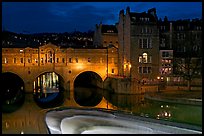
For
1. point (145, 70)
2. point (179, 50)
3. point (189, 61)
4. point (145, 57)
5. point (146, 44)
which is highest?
point (146, 44)

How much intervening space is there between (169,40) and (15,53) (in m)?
20.0

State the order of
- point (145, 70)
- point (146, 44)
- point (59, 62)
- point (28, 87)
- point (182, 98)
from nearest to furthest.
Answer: point (182, 98)
point (28, 87)
point (145, 70)
point (146, 44)
point (59, 62)

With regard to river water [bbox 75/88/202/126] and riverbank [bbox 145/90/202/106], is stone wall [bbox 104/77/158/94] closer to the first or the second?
river water [bbox 75/88/202/126]

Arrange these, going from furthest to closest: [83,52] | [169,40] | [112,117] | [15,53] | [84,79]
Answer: [84,79]
[169,40]
[83,52]
[15,53]
[112,117]

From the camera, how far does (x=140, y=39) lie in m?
39.3

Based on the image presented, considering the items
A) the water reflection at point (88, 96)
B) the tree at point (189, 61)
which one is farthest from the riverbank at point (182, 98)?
the water reflection at point (88, 96)

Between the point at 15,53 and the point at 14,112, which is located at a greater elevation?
the point at 15,53

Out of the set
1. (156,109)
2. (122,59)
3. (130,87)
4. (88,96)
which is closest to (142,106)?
(156,109)

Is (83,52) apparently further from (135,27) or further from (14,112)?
(14,112)

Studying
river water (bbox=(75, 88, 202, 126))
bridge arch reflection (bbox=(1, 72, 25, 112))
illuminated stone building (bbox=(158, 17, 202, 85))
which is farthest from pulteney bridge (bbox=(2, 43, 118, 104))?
illuminated stone building (bbox=(158, 17, 202, 85))

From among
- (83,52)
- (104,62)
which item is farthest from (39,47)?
(104,62)

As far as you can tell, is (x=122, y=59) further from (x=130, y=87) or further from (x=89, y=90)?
(x=130, y=87)

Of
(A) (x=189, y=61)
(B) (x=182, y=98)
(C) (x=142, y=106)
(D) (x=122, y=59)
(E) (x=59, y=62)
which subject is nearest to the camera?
(C) (x=142, y=106)

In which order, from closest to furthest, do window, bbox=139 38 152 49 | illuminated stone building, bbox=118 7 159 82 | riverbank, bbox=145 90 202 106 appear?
riverbank, bbox=145 90 202 106, illuminated stone building, bbox=118 7 159 82, window, bbox=139 38 152 49
